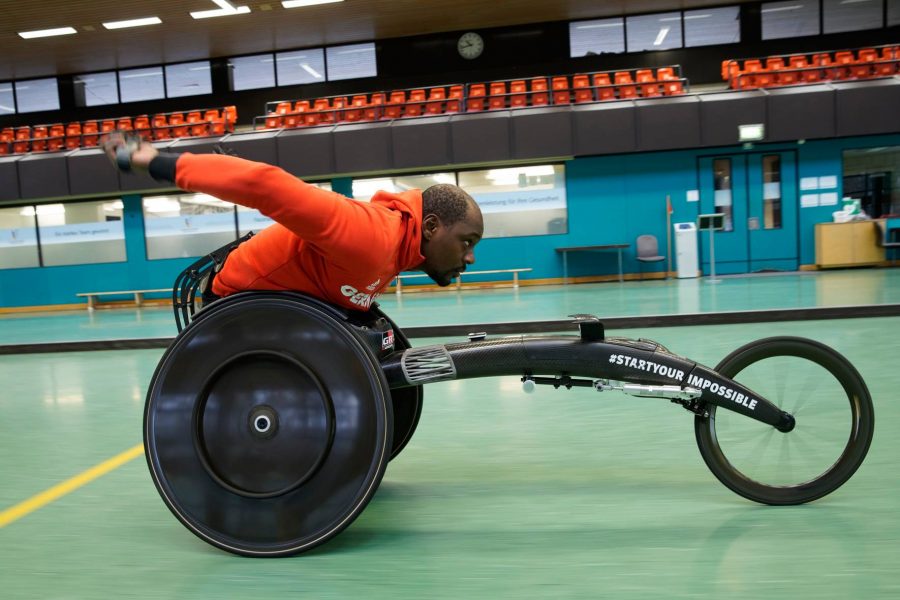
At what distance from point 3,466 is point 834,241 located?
52.8ft

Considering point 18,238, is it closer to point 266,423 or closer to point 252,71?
point 252,71

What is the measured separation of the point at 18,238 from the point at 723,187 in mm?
18803

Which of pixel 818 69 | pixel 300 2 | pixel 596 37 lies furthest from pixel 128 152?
pixel 596 37

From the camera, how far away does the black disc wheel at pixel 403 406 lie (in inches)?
104

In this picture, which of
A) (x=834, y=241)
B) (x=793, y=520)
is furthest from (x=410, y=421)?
(x=834, y=241)

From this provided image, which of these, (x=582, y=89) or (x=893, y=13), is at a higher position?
(x=893, y=13)

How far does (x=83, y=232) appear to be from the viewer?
1789cm

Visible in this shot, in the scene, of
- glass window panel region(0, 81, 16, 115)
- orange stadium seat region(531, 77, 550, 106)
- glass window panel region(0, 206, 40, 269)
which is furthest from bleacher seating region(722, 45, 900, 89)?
glass window panel region(0, 81, 16, 115)

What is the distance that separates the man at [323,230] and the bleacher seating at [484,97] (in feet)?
46.9

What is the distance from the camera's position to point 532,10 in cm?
1714

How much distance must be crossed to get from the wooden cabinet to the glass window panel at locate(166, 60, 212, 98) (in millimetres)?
17452

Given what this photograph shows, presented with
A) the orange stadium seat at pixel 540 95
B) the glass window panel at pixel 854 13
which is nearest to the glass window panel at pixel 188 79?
the orange stadium seat at pixel 540 95

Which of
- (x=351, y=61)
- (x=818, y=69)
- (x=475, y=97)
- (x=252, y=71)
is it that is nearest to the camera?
(x=818, y=69)

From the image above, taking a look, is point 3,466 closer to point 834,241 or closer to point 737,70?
point 834,241
